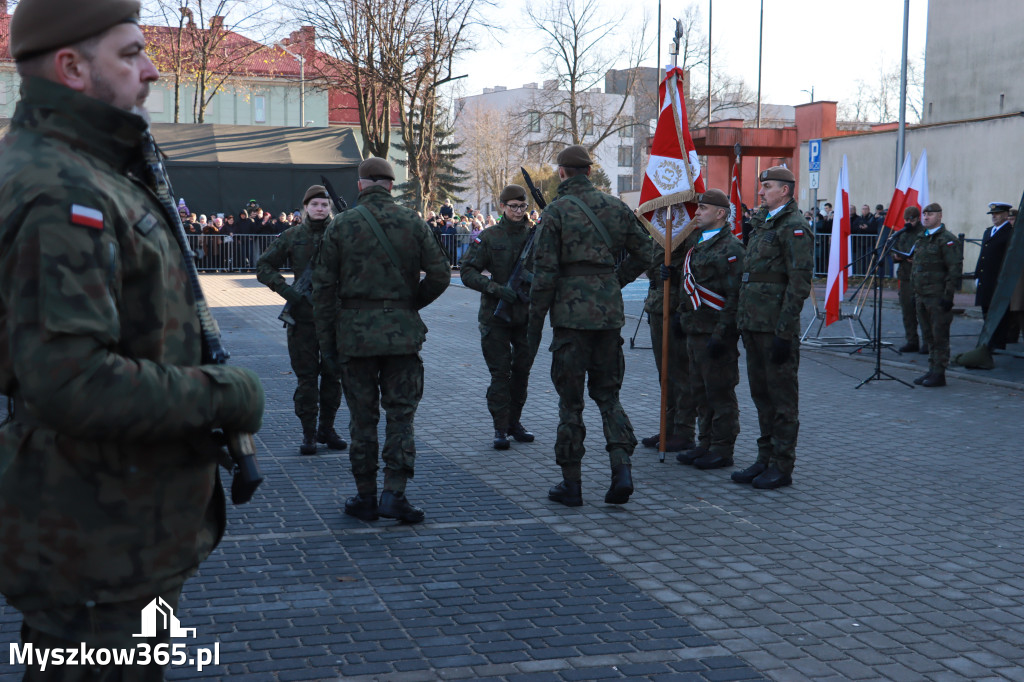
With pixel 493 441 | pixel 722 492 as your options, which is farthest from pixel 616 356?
pixel 493 441

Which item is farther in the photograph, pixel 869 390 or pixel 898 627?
pixel 869 390

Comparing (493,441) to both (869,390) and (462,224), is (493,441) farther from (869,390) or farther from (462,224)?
(462,224)

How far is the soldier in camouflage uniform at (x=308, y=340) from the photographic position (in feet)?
27.2

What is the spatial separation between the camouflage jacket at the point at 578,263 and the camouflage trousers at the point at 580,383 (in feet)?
0.45

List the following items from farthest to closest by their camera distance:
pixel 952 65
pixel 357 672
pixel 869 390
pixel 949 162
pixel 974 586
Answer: pixel 952 65, pixel 949 162, pixel 869 390, pixel 974 586, pixel 357 672

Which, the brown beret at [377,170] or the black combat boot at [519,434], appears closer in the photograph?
the brown beret at [377,170]

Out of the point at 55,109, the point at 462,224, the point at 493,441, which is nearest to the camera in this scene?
the point at 55,109

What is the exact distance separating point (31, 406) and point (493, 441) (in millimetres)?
6817

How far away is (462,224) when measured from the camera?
36938 millimetres

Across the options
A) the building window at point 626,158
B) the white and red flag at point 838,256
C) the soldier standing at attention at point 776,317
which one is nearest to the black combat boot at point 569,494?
the soldier standing at attention at point 776,317

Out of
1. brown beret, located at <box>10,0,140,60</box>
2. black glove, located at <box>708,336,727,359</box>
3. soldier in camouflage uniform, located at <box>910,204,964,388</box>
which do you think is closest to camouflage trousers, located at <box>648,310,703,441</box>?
black glove, located at <box>708,336,727,359</box>

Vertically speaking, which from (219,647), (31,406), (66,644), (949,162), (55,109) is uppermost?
(949,162)

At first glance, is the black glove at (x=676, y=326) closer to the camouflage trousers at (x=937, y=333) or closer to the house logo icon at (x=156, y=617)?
the camouflage trousers at (x=937, y=333)

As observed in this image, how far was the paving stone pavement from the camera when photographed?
425cm
